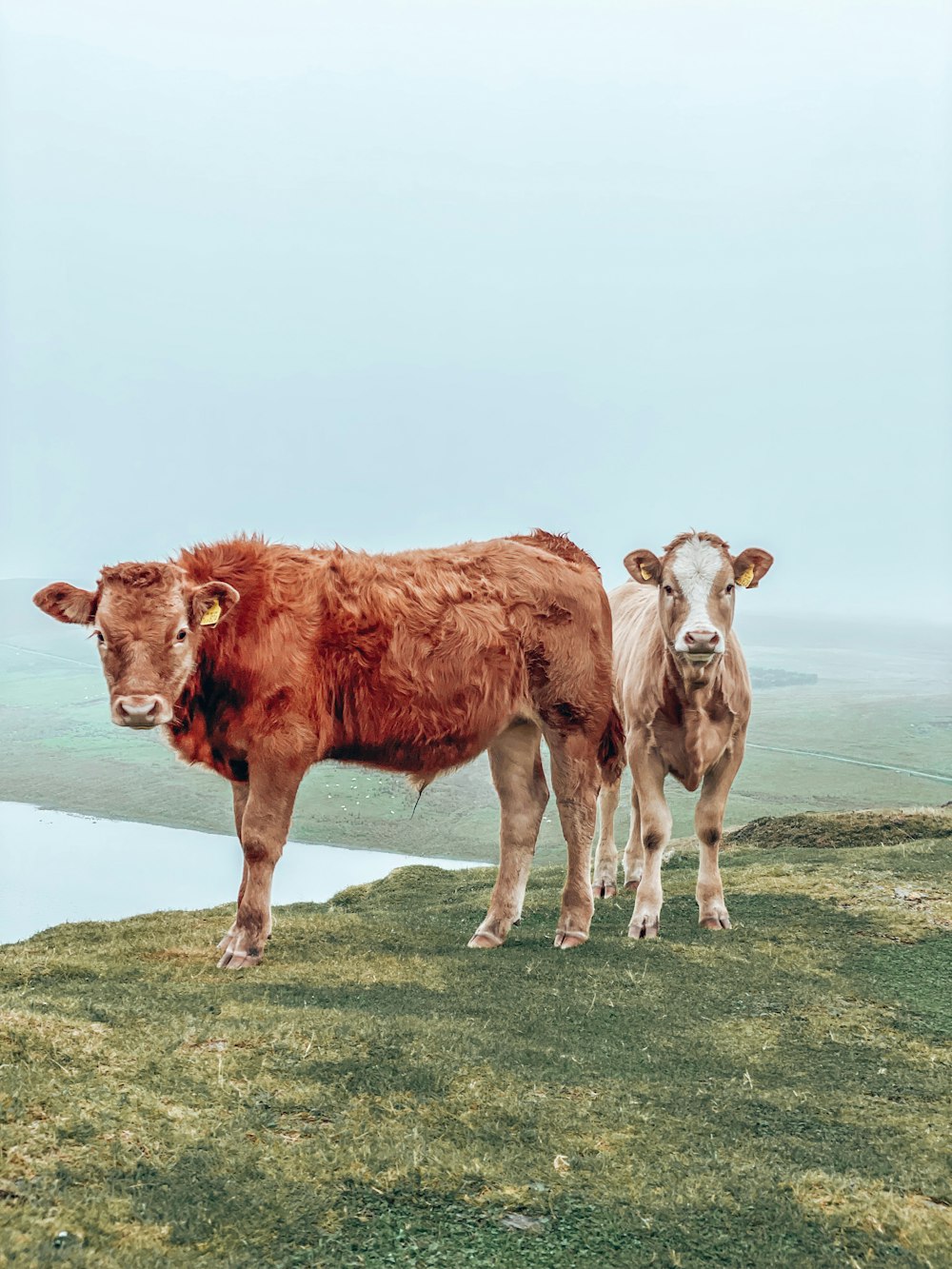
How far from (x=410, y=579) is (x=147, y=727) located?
2.21 m

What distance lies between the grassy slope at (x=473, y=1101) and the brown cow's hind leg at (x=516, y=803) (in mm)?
409

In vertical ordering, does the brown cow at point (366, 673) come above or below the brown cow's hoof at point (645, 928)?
above

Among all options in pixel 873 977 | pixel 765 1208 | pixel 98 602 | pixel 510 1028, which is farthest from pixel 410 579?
pixel 765 1208

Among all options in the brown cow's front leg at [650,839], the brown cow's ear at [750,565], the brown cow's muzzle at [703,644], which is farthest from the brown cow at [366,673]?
the brown cow's ear at [750,565]

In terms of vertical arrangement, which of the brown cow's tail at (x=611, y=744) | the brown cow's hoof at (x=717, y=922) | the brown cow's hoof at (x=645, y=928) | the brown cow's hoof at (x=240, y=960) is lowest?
the brown cow's hoof at (x=717, y=922)

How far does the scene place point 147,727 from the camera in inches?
287

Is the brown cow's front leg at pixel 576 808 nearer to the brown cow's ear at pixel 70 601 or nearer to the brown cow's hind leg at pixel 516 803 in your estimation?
the brown cow's hind leg at pixel 516 803

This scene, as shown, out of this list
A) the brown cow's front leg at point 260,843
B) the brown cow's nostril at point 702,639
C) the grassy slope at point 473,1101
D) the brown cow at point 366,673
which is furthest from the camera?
the brown cow's nostril at point 702,639

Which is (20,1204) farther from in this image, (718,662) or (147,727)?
(718,662)

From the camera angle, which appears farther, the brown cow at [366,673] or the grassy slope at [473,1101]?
the brown cow at [366,673]

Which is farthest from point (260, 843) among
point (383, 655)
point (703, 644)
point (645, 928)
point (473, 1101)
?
point (703, 644)

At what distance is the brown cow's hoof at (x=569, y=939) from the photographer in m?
8.71

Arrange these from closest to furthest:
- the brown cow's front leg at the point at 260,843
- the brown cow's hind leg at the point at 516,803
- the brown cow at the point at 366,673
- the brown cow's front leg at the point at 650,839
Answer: the brown cow at the point at 366,673
the brown cow's front leg at the point at 260,843
the brown cow's hind leg at the point at 516,803
the brown cow's front leg at the point at 650,839

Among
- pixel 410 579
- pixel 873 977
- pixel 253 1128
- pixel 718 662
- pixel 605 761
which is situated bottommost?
pixel 873 977
